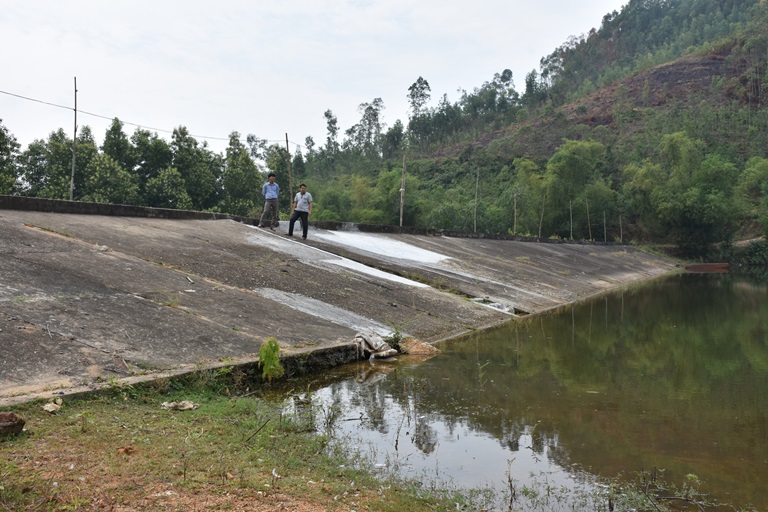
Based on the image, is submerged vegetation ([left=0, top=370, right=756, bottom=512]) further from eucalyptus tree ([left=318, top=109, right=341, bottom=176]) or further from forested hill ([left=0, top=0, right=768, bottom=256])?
eucalyptus tree ([left=318, top=109, right=341, bottom=176])

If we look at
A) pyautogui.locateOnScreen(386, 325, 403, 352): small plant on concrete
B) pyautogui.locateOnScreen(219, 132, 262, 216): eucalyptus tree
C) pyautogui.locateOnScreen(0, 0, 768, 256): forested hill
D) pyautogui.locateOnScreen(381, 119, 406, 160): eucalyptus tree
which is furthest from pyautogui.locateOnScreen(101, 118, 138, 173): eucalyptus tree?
pyautogui.locateOnScreen(381, 119, 406, 160): eucalyptus tree

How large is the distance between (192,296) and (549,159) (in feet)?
227

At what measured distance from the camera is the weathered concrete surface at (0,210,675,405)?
5.82 metres

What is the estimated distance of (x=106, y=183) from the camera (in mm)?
34125

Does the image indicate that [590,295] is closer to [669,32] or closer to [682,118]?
[682,118]

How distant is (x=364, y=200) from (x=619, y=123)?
52.8m

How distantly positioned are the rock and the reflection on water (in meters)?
2.44

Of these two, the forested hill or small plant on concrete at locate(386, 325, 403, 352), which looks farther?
the forested hill

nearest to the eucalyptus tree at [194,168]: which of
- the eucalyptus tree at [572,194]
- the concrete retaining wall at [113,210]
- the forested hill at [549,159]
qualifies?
the forested hill at [549,159]

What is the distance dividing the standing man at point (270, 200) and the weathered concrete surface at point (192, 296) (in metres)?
0.67

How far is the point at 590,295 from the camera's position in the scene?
20.9 metres

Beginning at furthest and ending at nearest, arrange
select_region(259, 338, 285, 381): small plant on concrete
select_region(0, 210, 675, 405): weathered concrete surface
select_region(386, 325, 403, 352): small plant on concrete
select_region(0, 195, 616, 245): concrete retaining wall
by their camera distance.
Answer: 1. select_region(0, 195, 616, 245): concrete retaining wall
2. select_region(386, 325, 403, 352): small plant on concrete
3. select_region(259, 338, 285, 381): small plant on concrete
4. select_region(0, 210, 675, 405): weathered concrete surface

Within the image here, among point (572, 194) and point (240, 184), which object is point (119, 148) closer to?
point (240, 184)

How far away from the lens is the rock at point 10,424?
12.9 ft
